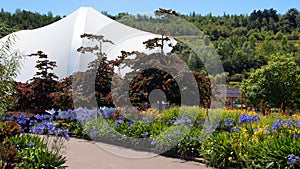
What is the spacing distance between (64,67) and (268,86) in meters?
10.0

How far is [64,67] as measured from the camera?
15.0 m

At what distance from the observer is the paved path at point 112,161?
6.20 meters

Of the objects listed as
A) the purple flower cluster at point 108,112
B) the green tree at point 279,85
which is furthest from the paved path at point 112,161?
the green tree at point 279,85

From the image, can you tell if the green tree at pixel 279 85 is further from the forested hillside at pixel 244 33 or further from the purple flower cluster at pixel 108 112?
the purple flower cluster at pixel 108 112

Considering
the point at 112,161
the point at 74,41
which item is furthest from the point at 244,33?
the point at 112,161

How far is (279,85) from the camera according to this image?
18344 millimetres

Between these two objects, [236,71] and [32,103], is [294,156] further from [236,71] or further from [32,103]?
[236,71]

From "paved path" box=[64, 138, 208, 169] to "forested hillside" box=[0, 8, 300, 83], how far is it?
841 inches

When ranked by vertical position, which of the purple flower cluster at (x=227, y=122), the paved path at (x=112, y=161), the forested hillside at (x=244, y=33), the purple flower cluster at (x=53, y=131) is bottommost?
the paved path at (x=112, y=161)

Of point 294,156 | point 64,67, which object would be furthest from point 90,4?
point 294,156

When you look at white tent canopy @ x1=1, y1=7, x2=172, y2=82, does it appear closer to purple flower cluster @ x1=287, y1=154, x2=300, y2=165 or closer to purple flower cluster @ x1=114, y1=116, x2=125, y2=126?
purple flower cluster @ x1=114, y1=116, x2=125, y2=126

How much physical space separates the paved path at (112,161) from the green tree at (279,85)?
12431 millimetres

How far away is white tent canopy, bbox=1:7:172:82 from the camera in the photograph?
14695 mm

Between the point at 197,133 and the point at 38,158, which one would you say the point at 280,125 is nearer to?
the point at 197,133
